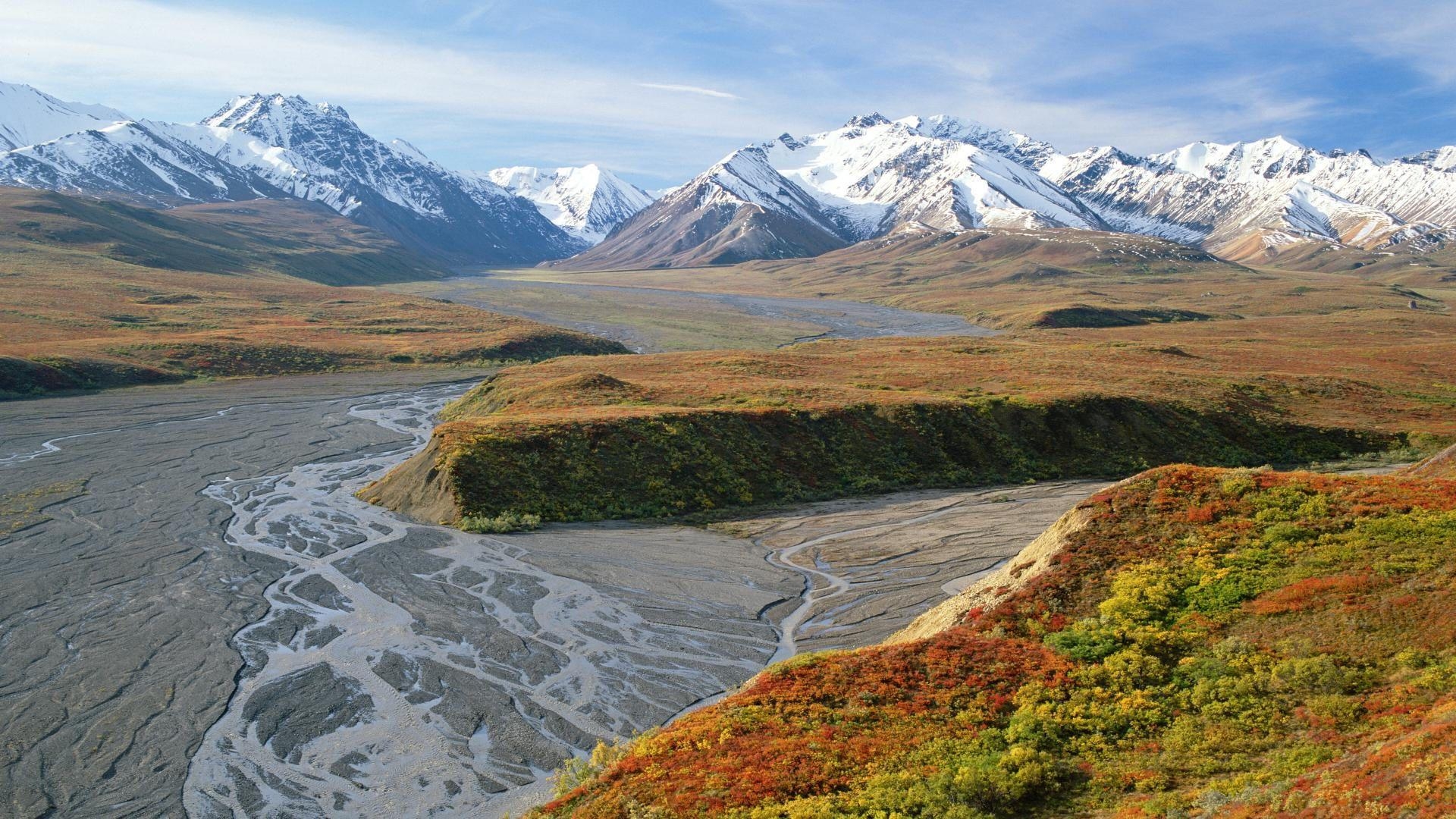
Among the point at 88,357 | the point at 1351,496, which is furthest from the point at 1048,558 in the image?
the point at 88,357

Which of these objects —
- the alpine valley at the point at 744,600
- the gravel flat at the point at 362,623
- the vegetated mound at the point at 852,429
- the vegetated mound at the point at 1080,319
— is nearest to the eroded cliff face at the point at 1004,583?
the alpine valley at the point at 744,600

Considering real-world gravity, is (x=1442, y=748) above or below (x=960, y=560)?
above

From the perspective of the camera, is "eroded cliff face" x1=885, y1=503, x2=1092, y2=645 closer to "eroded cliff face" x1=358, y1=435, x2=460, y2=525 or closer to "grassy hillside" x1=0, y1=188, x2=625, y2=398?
"eroded cliff face" x1=358, y1=435, x2=460, y2=525

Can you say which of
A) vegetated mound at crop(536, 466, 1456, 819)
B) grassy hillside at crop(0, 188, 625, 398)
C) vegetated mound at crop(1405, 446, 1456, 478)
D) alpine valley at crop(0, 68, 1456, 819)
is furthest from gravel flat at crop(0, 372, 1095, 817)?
grassy hillside at crop(0, 188, 625, 398)

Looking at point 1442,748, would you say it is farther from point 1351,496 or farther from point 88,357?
point 88,357

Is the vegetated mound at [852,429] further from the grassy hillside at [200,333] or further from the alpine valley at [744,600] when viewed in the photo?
the grassy hillside at [200,333]

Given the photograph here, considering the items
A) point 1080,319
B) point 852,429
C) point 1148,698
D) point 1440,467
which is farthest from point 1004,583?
point 1080,319
